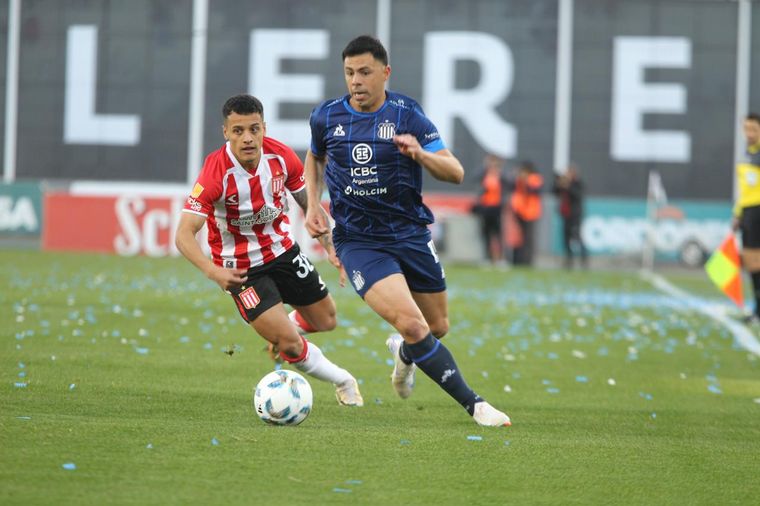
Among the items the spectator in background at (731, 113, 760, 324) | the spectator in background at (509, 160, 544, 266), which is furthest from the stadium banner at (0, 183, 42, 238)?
the spectator in background at (731, 113, 760, 324)

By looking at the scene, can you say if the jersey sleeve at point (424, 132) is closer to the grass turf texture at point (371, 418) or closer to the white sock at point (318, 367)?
the white sock at point (318, 367)

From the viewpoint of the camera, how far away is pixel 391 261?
7871mm

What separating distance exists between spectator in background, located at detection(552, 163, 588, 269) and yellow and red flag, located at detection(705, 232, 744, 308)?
13.5 metres

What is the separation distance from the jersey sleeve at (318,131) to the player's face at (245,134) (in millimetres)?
329

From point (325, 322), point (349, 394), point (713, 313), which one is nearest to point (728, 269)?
point (713, 313)

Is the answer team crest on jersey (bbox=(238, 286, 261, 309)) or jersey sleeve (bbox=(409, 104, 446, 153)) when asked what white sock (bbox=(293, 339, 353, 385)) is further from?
jersey sleeve (bbox=(409, 104, 446, 153))

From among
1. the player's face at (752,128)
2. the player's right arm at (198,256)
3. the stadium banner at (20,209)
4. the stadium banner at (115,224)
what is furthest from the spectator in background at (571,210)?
the player's right arm at (198,256)

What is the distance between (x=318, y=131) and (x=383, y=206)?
64 centimetres

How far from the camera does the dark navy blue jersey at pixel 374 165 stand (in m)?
7.82

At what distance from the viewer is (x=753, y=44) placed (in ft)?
115

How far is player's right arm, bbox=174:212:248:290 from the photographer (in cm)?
740

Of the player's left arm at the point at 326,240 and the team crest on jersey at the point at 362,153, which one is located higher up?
the team crest on jersey at the point at 362,153

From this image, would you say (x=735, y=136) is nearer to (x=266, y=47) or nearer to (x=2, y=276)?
(x=266, y=47)

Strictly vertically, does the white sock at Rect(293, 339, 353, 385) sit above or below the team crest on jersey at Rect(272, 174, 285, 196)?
below
